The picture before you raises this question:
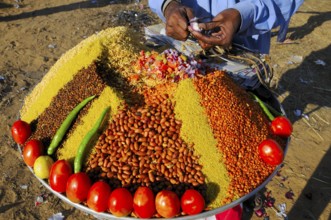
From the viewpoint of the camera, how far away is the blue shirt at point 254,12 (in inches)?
78.9

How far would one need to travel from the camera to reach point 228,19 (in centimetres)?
188

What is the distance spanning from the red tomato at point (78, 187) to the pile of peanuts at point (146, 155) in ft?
0.26

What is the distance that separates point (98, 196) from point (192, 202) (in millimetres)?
395

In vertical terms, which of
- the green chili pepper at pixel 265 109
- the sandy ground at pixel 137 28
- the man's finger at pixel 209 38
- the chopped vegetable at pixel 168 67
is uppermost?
the man's finger at pixel 209 38

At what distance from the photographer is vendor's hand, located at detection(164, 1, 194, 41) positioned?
6.21 ft

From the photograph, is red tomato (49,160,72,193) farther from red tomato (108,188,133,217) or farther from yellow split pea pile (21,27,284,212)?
red tomato (108,188,133,217)

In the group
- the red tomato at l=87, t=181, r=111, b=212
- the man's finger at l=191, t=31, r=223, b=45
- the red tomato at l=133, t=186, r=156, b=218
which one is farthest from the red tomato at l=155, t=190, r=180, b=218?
the man's finger at l=191, t=31, r=223, b=45

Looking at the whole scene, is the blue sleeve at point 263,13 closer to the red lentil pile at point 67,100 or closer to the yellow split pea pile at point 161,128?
the yellow split pea pile at point 161,128

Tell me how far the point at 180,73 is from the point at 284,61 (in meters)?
A: 4.12

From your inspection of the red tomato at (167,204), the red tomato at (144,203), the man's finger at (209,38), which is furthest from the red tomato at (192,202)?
the man's finger at (209,38)

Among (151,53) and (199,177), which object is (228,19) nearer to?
(151,53)

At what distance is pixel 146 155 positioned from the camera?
1547 mm

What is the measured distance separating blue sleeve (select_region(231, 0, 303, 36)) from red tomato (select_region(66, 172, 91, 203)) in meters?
1.21

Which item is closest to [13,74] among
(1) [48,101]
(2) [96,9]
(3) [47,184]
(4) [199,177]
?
(2) [96,9]
